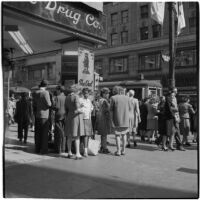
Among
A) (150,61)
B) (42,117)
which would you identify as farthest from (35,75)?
(42,117)

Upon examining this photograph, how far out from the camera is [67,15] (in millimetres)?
7301

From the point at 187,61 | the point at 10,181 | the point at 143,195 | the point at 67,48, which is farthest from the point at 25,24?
the point at 187,61

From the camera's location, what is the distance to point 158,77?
30.5 m

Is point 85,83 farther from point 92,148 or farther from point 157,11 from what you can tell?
point 157,11

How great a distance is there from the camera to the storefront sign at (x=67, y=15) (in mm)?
6258

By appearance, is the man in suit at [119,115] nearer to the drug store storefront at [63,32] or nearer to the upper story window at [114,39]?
the drug store storefront at [63,32]

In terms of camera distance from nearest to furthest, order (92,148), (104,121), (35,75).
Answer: (92,148) < (104,121) < (35,75)

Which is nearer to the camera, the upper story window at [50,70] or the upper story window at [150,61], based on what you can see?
the upper story window at [150,61]

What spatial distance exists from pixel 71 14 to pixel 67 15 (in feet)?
0.52

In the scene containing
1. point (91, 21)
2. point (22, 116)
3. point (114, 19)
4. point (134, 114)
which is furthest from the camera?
point (114, 19)

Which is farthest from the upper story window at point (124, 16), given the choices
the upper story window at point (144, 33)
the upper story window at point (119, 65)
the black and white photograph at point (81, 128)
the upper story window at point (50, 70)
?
the black and white photograph at point (81, 128)

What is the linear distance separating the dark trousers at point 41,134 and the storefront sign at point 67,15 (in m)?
2.51

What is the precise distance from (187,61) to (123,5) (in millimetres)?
11664

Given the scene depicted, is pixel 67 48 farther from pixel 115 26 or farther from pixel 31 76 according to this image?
pixel 115 26
